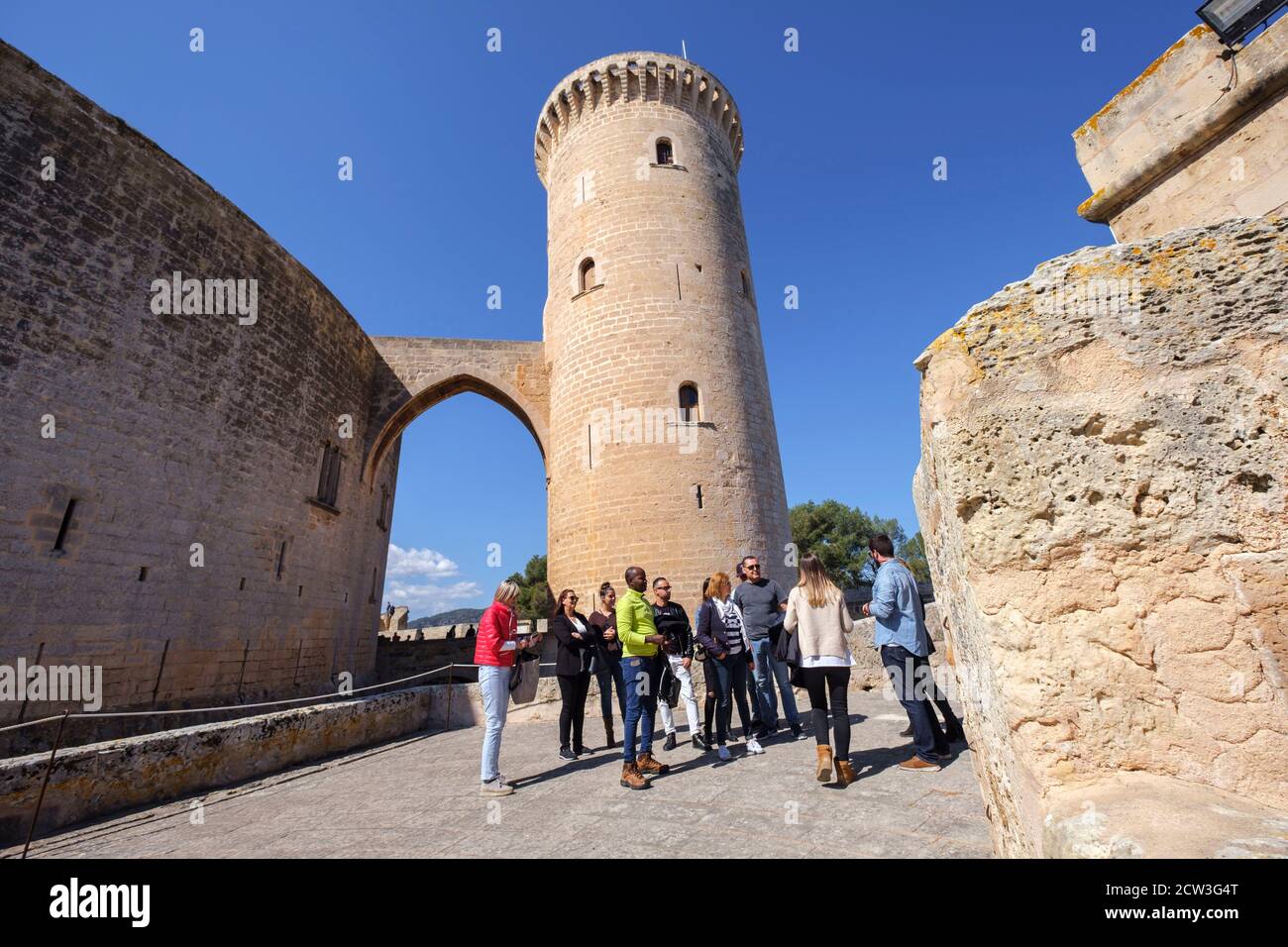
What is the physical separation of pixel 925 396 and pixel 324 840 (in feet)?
13.0

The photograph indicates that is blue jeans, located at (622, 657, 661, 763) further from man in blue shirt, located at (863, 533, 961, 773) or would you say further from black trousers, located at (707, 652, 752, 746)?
man in blue shirt, located at (863, 533, 961, 773)

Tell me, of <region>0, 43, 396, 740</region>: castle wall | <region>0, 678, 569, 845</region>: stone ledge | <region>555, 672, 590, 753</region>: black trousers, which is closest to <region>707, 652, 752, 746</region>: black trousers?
<region>555, 672, 590, 753</region>: black trousers

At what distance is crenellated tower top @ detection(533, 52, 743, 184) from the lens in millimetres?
13617

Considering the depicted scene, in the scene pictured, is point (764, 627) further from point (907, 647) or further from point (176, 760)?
point (176, 760)

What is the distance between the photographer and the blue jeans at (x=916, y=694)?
3.82m

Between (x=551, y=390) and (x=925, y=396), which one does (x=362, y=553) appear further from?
(x=925, y=396)

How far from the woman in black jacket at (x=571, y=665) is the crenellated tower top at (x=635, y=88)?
1328cm

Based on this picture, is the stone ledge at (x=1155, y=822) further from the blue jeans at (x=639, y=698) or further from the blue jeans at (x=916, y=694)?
the blue jeans at (x=639, y=698)

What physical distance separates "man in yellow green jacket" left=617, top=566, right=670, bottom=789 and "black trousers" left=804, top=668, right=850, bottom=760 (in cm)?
117

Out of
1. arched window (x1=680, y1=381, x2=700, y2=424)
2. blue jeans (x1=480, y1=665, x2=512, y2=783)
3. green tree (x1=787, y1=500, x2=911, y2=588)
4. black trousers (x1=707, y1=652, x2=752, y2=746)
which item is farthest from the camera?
green tree (x1=787, y1=500, x2=911, y2=588)

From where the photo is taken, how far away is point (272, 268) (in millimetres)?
11391

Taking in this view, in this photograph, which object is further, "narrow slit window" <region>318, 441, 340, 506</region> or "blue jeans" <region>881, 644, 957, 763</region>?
"narrow slit window" <region>318, 441, 340, 506</region>

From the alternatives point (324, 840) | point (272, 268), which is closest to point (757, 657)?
point (324, 840)
